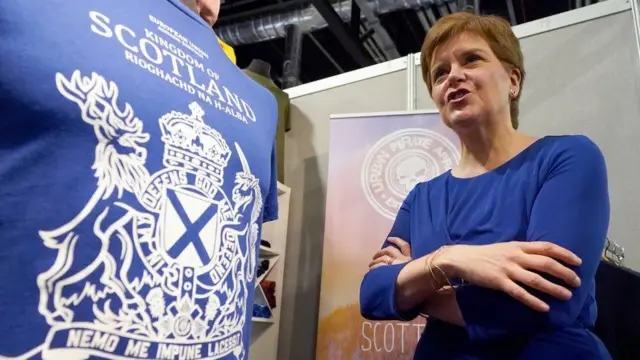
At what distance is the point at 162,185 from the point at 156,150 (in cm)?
5

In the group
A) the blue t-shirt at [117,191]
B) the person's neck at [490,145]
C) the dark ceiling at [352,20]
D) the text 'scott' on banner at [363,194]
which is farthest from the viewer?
the dark ceiling at [352,20]

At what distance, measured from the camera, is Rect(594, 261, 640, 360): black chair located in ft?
3.81

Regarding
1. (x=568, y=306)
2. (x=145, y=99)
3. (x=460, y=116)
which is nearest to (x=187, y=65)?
(x=145, y=99)

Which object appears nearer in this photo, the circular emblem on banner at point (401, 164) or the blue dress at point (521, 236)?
the blue dress at point (521, 236)

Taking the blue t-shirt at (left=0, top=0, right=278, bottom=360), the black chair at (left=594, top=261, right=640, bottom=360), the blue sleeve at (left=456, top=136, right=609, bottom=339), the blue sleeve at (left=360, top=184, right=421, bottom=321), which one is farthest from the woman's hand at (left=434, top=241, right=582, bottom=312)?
the black chair at (left=594, top=261, right=640, bottom=360)

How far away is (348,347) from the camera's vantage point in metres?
1.69

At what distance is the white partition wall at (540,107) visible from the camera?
1614mm

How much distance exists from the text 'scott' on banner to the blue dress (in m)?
0.82

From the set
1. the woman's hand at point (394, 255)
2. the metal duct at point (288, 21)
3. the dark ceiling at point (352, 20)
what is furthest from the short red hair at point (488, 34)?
the metal duct at point (288, 21)

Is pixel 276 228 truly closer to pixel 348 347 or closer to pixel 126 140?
pixel 348 347

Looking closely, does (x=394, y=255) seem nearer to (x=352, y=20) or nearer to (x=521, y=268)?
(x=521, y=268)

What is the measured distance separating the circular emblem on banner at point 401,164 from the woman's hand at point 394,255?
2.56 ft

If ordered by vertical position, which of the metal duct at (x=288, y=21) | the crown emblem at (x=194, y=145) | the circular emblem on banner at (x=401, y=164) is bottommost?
the crown emblem at (x=194, y=145)

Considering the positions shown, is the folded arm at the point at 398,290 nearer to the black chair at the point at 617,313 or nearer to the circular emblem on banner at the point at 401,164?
the black chair at the point at 617,313
